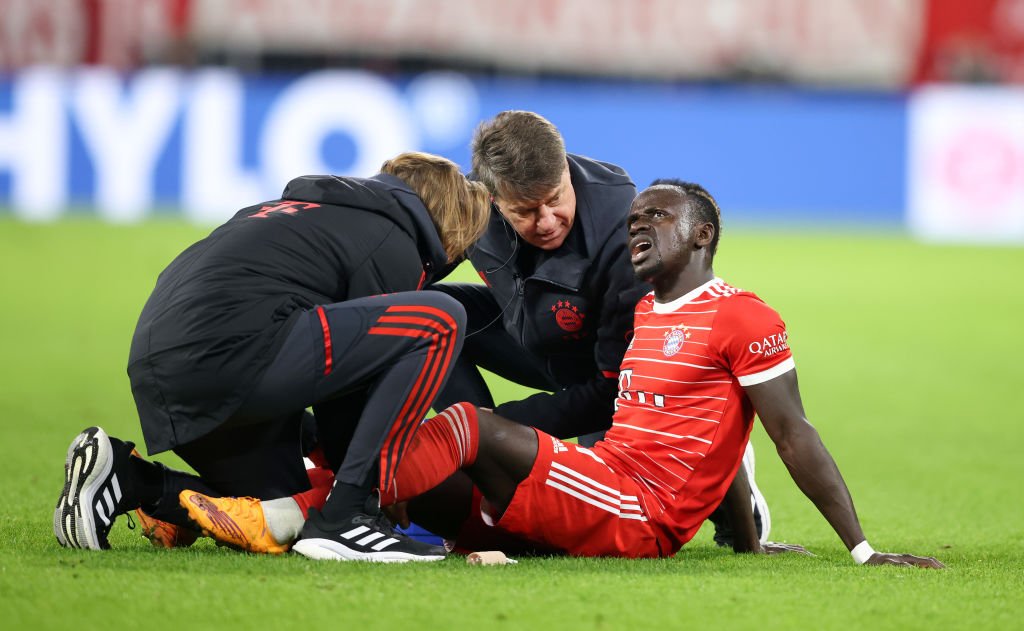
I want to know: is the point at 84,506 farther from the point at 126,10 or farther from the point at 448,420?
the point at 126,10

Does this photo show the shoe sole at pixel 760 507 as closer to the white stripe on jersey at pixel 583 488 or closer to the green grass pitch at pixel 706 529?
the green grass pitch at pixel 706 529

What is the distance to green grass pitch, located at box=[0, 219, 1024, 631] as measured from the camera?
10.7 feet

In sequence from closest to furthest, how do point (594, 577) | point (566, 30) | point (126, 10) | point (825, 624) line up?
point (825, 624) < point (594, 577) < point (126, 10) < point (566, 30)

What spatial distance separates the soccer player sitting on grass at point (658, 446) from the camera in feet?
12.8

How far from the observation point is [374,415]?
3.85 meters

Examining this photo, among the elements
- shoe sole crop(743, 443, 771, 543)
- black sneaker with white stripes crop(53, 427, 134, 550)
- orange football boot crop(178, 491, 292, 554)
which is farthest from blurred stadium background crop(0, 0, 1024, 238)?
orange football boot crop(178, 491, 292, 554)

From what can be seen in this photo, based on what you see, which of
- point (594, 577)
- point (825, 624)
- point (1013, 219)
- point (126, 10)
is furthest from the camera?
point (126, 10)

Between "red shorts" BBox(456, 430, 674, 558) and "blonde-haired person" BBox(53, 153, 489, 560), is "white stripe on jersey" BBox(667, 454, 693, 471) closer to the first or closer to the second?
"red shorts" BBox(456, 430, 674, 558)

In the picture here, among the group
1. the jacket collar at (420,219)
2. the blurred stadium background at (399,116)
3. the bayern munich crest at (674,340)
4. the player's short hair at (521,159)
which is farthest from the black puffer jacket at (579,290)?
the blurred stadium background at (399,116)

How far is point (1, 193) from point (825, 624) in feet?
41.9

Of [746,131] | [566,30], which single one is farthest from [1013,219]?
[566,30]

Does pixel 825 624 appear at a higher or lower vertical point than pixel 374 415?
lower

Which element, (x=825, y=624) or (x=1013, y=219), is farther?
(x=1013, y=219)

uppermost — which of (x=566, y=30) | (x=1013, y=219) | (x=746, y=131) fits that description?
(x=566, y=30)
